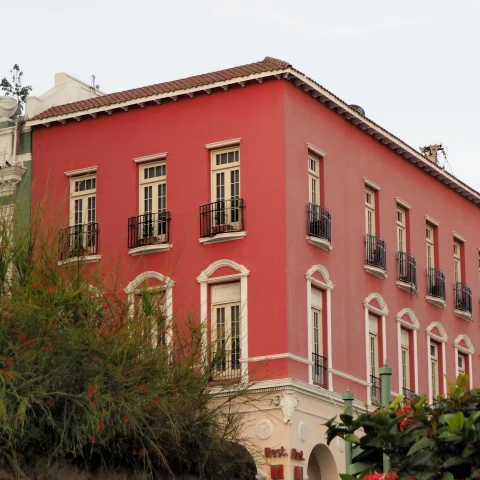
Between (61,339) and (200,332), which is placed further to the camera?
(200,332)

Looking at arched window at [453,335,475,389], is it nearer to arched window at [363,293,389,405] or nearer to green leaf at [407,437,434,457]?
arched window at [363,293,389,405]

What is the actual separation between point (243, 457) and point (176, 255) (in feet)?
25.4

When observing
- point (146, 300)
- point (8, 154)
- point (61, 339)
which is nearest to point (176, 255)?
point (8, 154)

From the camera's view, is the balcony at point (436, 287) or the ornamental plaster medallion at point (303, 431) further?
the balcony at point (436, 287)

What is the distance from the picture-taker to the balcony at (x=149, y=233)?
33.6 m

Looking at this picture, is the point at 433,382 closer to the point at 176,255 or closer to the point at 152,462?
the point at 176,255

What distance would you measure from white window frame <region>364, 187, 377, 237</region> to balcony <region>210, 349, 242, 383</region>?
21.2ft

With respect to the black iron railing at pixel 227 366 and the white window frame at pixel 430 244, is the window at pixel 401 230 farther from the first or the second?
the black iron railing at pixel 227 366

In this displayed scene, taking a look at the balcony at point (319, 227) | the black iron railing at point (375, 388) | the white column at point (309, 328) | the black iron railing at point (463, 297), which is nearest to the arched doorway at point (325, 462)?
the white column at point (309, 328)

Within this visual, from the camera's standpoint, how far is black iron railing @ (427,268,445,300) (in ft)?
128

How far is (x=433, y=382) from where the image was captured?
38.8 m

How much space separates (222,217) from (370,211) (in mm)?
5691

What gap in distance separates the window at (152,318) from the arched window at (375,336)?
36.8ft

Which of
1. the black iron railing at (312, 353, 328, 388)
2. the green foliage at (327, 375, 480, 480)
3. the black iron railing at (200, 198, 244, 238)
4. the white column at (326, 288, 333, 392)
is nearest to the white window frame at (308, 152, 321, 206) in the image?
the black iron railing at (200, 198, 244, 238)
